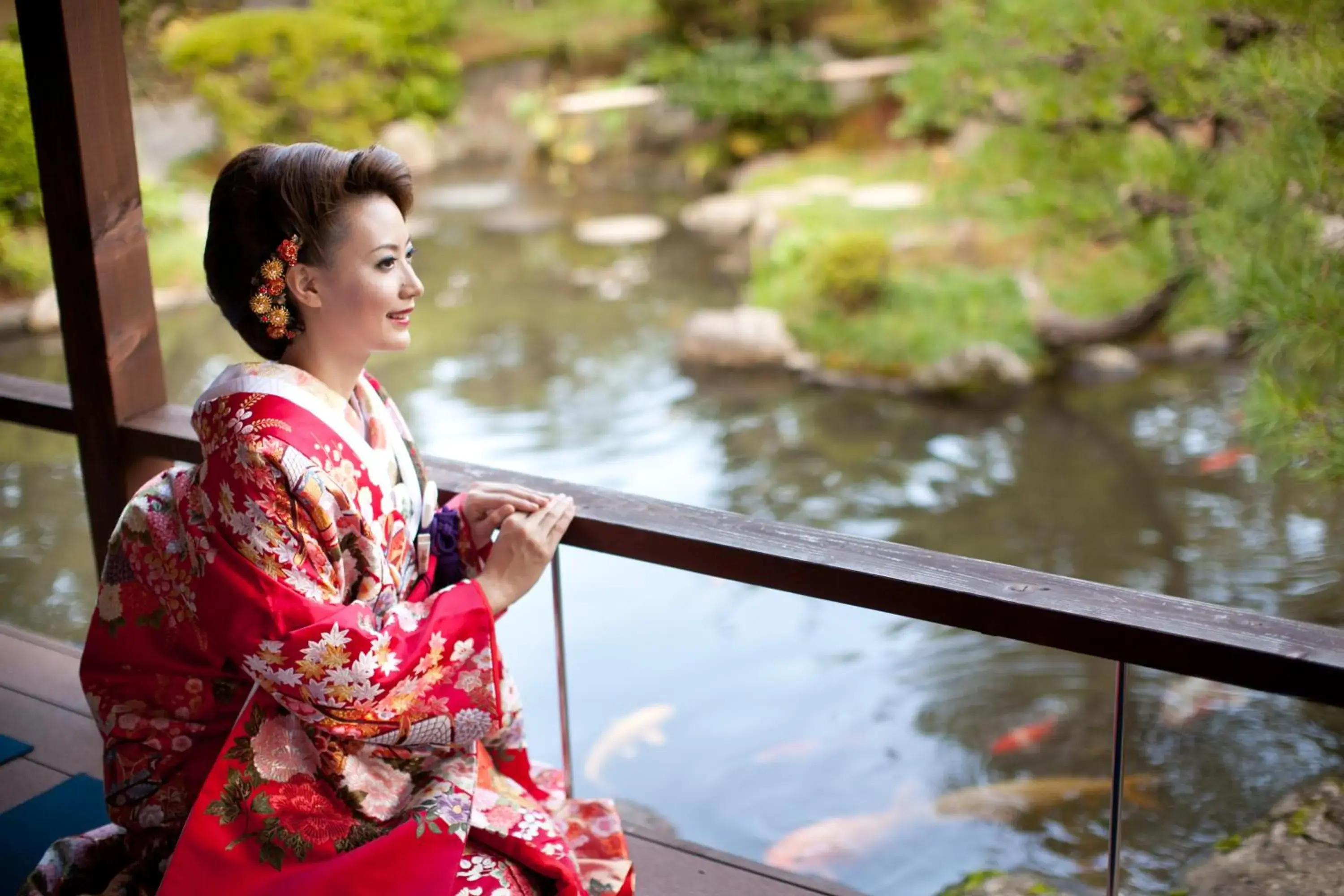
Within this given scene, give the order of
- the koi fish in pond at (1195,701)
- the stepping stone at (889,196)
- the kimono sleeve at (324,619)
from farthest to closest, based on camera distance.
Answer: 1. the stepping stone at (889,196)
2. the koi fish in pond at (1195,701)
3. the kimono sleeve at (324,619)

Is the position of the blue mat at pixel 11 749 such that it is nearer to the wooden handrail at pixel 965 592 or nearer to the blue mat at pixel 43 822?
the blue mat at pixel 43 822

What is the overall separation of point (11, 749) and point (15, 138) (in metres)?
1.09

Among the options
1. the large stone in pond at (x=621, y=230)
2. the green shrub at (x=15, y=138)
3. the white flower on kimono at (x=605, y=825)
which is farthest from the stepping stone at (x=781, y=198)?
the white flower on kimono at (x=605, y=825)

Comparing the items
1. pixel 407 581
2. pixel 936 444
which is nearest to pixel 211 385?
pixel 407 581

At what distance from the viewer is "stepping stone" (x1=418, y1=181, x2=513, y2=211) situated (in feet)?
43.4

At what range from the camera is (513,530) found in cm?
145

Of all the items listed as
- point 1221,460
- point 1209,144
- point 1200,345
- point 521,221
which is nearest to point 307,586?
point 1209,144

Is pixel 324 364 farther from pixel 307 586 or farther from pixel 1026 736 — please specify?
pixel 1026 736

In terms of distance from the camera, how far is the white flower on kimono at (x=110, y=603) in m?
1.39

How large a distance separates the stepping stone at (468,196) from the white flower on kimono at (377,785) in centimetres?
1216

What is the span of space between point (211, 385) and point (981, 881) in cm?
203

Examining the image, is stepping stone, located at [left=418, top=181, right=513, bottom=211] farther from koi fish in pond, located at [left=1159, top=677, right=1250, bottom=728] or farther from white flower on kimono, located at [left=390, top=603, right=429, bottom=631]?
white flower on kimono, located at [left=390, top=603, right=429, bottom=631]

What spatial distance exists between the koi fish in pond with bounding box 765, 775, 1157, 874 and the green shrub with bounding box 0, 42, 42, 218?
2.55 metres

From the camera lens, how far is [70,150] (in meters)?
1.83
